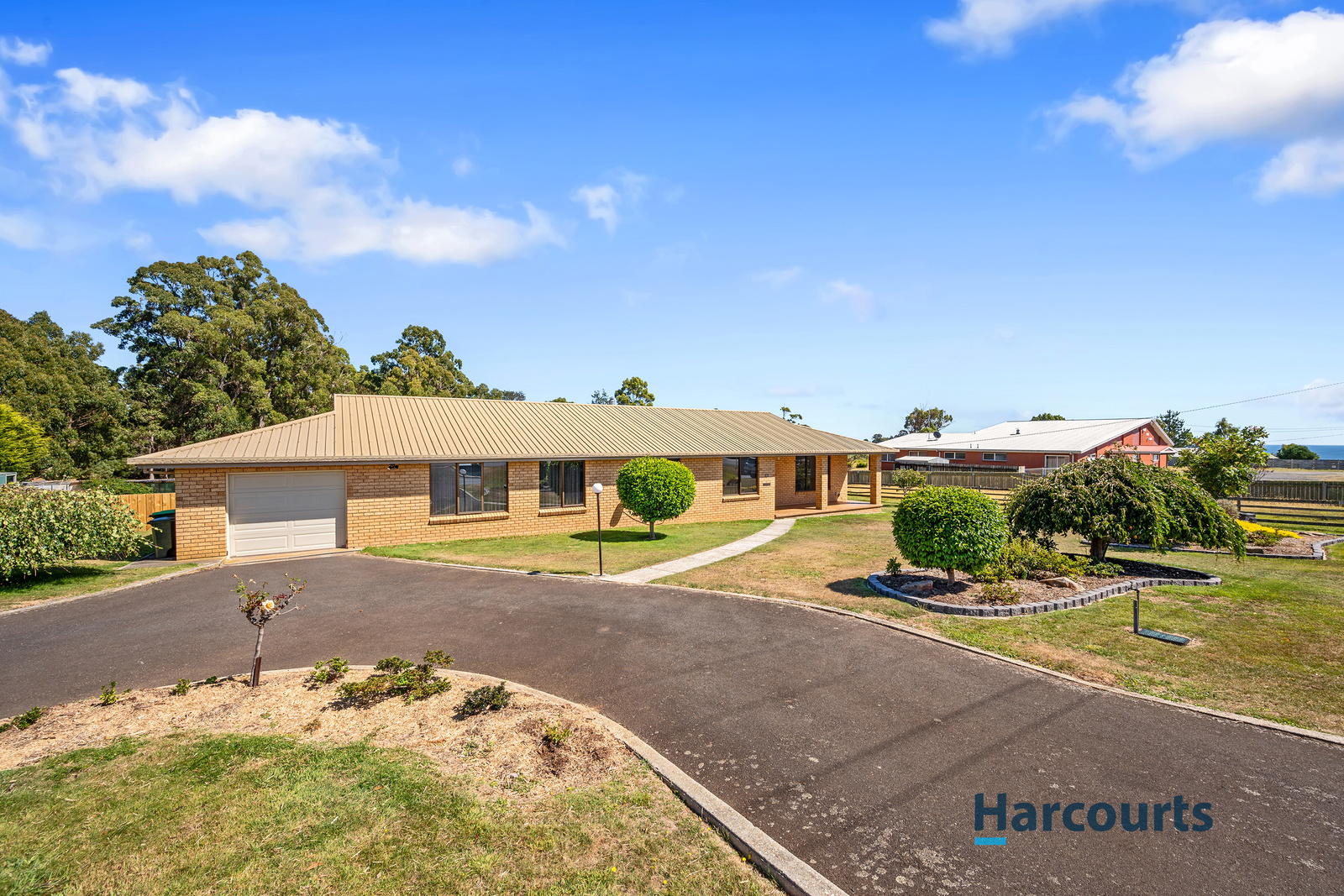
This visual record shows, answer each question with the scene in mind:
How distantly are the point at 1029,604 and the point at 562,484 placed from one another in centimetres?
1438

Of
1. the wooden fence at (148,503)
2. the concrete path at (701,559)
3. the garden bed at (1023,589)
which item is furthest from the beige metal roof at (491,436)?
the garden bed at (1023,589)

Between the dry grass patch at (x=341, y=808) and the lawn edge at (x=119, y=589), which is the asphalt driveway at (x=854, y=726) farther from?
the dry grass patch at (x=341, y=808)

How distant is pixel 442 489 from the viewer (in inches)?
714

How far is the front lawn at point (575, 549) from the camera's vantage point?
14742 millimetres

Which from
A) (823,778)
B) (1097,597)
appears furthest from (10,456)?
(1097,597)

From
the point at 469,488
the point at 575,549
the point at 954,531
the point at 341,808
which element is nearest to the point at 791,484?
the point at 575,549

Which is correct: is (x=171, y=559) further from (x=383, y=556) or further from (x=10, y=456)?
(x=10, y=456)

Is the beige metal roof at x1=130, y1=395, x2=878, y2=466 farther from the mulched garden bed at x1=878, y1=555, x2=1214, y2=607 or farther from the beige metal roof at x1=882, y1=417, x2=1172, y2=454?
the beige metal roof at x1=882, y1=417, x2=1172, y2=454

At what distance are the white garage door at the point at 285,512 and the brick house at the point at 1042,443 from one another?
33921mm

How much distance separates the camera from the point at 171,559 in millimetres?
15555

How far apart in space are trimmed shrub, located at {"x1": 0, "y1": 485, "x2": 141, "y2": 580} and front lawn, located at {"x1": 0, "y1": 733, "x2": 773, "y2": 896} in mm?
9684

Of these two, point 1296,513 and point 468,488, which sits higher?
point 468,488

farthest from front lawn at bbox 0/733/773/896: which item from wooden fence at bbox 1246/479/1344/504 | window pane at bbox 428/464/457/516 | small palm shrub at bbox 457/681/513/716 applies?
wooden fence at bbox 1246/479/1344/504

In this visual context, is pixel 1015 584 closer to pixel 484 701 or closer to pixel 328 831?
pixel 484 701
